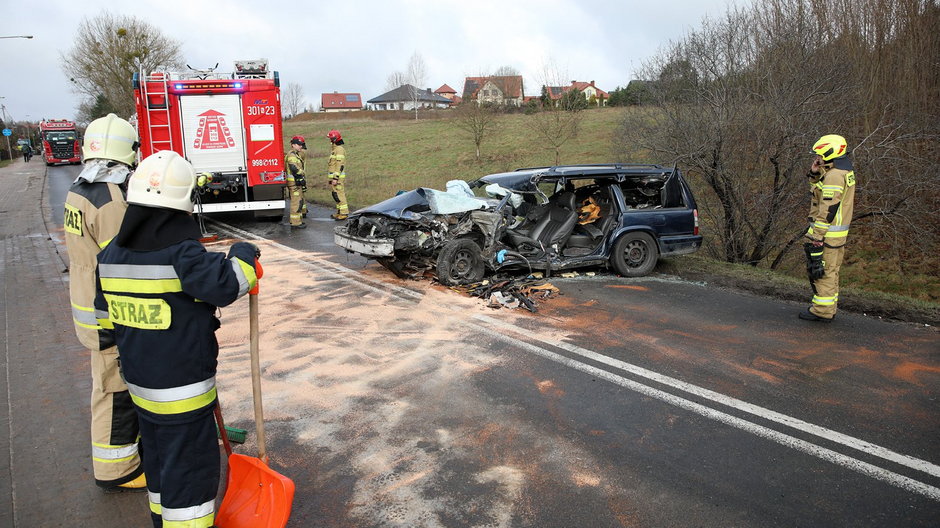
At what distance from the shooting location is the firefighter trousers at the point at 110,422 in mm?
3564

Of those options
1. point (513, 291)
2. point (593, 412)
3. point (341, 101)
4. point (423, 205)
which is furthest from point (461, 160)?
point (341, 101)

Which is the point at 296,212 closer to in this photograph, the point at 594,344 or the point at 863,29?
the point at 594,344

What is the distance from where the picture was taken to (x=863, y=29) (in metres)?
14.1

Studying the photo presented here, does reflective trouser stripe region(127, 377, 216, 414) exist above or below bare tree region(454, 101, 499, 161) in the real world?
below

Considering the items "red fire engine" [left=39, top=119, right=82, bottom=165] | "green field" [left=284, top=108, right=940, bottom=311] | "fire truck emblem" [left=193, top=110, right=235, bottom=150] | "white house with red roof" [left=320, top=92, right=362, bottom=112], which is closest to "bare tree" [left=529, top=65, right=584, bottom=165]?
"green field" [left=284, top=108, right=940, bottom=311]

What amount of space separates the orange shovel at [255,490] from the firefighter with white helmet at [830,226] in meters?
5.98

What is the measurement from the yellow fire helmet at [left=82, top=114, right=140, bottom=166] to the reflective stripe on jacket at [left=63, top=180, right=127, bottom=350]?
0.21 meters

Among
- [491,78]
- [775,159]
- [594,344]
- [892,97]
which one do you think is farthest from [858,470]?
[491,78]

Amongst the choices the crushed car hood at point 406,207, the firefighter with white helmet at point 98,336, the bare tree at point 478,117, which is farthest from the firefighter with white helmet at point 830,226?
the bare tree at point 478,117

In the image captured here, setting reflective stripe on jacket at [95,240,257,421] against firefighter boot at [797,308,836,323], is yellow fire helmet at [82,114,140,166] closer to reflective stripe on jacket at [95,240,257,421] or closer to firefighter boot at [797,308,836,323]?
reflective stripe on jacket at [95,240,257,421]

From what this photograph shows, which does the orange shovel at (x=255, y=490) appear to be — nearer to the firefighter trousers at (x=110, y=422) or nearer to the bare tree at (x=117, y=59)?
the firefighter trousers at (x=110, y=422)

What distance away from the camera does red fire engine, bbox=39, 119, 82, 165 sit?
123 feet

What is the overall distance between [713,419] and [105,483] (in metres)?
4.05

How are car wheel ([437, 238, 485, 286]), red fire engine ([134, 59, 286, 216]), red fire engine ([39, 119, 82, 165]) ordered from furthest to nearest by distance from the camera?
1. red fire engine ([39, 119, 82, 165])
2. red fire engine ([134, 59, 286, 216])
3. car wheel ([437, 238, 485, 286])
